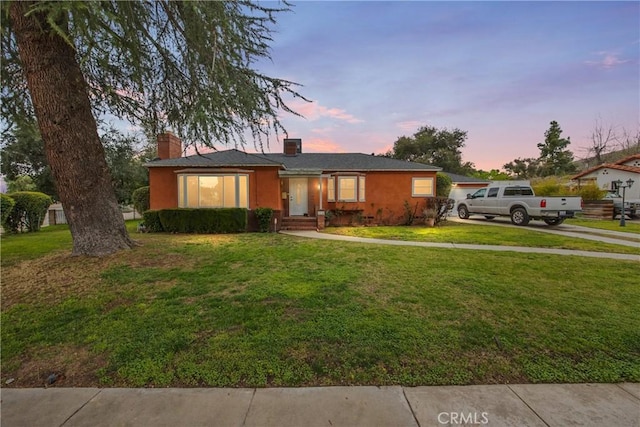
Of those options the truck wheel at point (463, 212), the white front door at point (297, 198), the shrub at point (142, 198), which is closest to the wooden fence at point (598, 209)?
the truck wheel at point (463, 212)

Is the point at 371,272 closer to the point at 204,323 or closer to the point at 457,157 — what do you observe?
the point at 204,323

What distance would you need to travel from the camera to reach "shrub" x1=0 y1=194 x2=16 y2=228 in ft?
36.2

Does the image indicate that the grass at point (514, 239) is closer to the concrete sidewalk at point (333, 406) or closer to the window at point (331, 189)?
the window at point (331, 189)

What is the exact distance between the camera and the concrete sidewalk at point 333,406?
2.05 meters

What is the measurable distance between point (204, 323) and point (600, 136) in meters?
48.7

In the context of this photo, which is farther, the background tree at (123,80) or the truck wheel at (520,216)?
the truck wheel at (520,216)

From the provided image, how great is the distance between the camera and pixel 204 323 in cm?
362

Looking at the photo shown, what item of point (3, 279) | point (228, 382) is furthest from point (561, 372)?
point (3, 279)

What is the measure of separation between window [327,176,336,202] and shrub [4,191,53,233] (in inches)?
524

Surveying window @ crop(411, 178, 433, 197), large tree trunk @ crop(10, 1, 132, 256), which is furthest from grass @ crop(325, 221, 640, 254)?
large tree trunk @ crop(10, 1, 132, 256)

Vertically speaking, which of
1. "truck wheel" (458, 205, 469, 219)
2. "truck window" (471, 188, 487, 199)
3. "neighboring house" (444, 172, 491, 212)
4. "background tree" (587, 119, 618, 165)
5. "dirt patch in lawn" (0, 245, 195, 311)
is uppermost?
"background tree" (587, 119, 618, 165)

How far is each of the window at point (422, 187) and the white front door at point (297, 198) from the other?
19.4ft

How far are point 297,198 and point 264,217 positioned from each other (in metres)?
3.92

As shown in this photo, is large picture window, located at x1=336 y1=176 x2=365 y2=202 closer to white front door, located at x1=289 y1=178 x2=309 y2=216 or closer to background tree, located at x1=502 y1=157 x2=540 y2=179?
white front door, located at x1=289 y1=178 x2=309 y2=216
